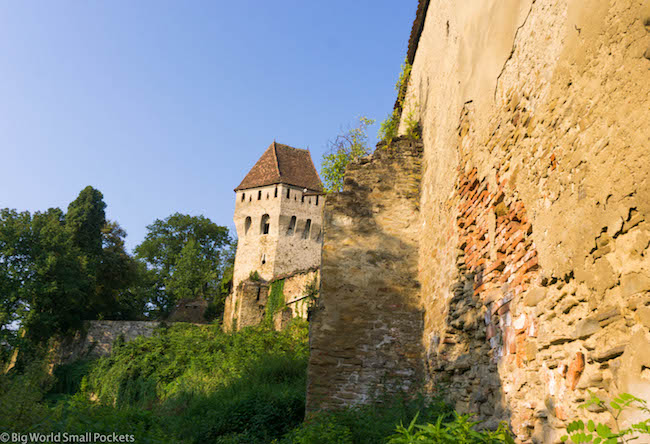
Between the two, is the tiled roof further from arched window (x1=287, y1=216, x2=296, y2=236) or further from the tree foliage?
the tree foliage

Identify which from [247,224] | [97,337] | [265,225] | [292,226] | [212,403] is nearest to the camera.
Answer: [212,403]

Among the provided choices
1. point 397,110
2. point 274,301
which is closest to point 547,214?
point 397,110

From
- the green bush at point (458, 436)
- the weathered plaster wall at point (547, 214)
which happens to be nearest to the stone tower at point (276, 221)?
the weathered plaster wall at point (547, 214)

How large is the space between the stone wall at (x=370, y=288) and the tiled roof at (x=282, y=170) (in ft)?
89.3

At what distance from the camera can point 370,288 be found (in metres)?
7.38

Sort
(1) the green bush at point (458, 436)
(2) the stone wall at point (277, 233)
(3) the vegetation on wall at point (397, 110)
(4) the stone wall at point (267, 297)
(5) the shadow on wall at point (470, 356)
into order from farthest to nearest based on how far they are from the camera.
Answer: (2) the stone wall at point (277, 233), (4) the stone wall at point (267, 297), (3) the vegetation on wall at point (397, 110), (5) the shadow on wall at point (470, 356), (1) the green bush at point (458, 436)

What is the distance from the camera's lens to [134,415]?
768 cm

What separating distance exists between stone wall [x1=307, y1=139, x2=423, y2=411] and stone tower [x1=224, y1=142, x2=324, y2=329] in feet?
82.8

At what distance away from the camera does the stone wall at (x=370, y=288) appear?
6.88 metres

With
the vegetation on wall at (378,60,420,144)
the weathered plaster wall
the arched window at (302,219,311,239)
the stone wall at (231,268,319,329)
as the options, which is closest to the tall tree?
the stone wall at (231,268,319,329)

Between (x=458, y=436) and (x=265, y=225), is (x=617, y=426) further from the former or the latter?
(x=265, y=225)

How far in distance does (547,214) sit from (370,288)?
14.9 ft

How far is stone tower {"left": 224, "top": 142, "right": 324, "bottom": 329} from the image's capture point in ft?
113

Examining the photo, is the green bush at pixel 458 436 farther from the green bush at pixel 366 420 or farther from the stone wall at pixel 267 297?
the stone wall at pixel 267 297
